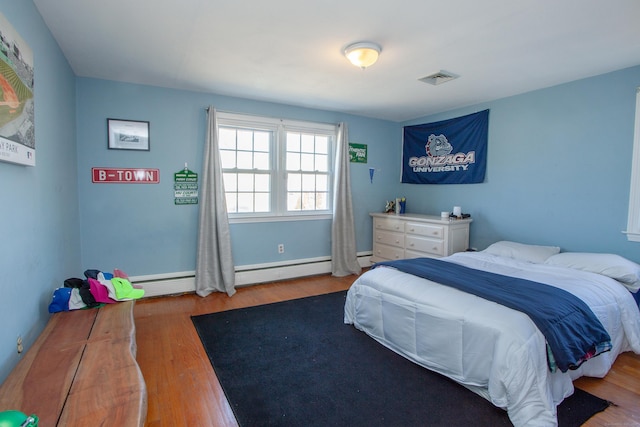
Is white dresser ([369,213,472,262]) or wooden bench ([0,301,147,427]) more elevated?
white dresser ([369,213,472,262])

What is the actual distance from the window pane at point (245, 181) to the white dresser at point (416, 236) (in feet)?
6.45

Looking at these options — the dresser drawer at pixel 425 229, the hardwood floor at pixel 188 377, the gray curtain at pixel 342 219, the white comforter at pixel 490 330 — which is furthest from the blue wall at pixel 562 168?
the gray curtain at pixel 342 219

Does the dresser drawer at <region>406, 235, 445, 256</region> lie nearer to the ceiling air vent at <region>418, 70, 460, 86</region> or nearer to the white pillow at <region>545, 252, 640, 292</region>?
the white pillow at <region>545, 252, 640, 292</region>

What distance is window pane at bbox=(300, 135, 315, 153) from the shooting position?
14.8 feet

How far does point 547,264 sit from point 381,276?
1596mm

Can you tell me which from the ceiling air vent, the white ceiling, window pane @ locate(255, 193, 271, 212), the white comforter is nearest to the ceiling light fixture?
the white ceiling

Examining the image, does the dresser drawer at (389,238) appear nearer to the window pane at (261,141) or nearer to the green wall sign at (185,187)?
the window pane at (261,141)

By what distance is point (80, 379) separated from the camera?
1389mm

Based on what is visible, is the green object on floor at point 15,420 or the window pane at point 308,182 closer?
the green object on floor at point 15,420

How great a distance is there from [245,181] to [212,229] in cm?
76

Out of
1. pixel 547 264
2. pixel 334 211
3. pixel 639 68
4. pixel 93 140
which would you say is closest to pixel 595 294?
pixel 547 264

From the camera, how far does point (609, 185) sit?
2998mm

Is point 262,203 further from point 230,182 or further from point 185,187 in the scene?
point 185,187

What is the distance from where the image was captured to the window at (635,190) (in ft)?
9.19
